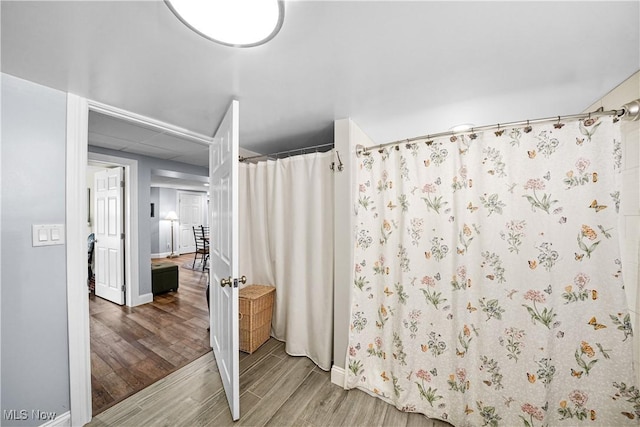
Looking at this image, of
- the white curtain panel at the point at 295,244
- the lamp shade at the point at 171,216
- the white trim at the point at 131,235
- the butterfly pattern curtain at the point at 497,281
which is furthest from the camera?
the lamp shade at the point at 171,216

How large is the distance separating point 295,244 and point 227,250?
0.70 m

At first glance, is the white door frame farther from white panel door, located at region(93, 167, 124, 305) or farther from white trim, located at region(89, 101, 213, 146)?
white panel door, located at region(93, 167, 124, 305)

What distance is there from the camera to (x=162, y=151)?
314cm

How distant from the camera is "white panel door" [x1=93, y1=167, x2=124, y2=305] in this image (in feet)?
10.8

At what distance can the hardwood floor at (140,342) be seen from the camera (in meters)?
1.80

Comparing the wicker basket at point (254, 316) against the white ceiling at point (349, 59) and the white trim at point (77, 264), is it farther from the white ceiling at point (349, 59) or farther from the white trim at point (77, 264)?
the white ceiling at point (349, 59)

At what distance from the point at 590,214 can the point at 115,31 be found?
235 cm

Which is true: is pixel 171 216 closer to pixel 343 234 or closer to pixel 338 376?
pixel 343 234

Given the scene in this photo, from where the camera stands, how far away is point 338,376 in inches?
70.7

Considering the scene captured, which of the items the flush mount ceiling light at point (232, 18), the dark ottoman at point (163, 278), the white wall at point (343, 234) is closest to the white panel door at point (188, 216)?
the dark ottoman at point (163, 278)

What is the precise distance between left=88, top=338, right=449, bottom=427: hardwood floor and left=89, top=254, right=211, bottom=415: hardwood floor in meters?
0.16

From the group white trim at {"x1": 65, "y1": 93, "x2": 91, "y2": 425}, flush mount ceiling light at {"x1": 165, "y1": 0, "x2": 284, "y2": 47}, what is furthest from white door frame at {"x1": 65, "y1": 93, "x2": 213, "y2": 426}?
flush mount ceiling light at {"x1": 165, "y1": 0, "x2": 284, "y2": 47}

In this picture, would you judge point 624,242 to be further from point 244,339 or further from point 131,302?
point 131,302

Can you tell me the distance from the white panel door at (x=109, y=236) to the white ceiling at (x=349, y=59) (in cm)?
228
